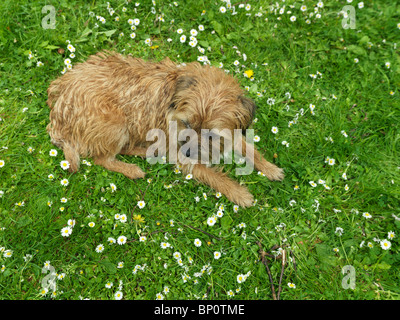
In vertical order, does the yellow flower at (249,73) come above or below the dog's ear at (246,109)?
above

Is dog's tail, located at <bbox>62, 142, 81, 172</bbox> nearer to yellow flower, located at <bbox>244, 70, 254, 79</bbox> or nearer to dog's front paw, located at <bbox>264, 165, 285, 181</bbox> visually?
dog's front paw, located at <bbox>264, 165, 285, 181</bbox>

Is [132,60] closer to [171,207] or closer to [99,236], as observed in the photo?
[171,207]

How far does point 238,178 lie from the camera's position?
3773 mm

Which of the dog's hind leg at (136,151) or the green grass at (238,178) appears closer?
the green grass at (238,178)

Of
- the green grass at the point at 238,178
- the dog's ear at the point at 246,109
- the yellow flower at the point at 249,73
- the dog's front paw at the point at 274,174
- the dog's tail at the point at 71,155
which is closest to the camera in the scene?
the dog's ear at the point at 246,109

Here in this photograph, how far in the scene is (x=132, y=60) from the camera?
341 centimetres

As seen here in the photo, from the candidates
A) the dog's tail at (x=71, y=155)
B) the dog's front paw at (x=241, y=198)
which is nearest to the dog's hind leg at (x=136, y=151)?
the dog's tail at (x=71, y=155)

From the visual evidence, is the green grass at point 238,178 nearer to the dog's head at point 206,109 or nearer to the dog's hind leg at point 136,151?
the dog's hind leg at point 136,151

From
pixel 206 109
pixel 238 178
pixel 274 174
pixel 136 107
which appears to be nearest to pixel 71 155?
pixel 136 107

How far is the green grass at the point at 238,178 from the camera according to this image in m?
3.26

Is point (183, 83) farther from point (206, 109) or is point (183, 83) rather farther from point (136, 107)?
point (136, 107)

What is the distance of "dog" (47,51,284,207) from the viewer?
2947mm

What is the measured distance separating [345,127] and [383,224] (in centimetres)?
131

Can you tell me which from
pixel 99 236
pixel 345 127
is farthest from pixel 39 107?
pixel 345 127
